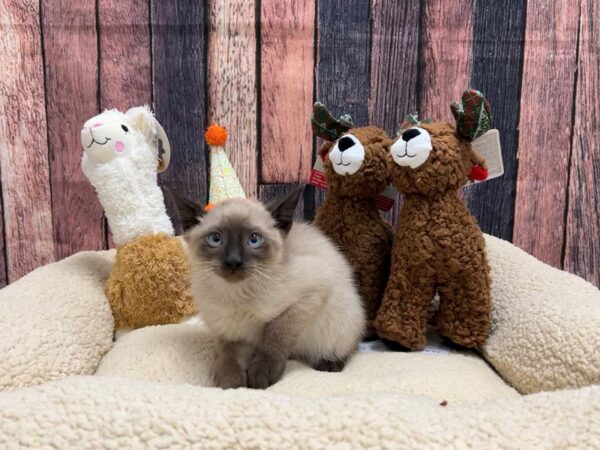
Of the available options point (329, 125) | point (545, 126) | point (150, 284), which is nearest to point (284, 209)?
point (329, 125)

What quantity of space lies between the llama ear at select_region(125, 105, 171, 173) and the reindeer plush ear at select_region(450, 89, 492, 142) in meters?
0.81

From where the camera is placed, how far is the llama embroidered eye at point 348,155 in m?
1.22

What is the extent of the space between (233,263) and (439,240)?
1.62 ft

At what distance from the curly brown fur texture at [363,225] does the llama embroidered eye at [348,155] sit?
1.2 inches

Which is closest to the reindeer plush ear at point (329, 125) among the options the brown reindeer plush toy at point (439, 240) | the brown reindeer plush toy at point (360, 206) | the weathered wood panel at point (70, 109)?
the brown reindeer plush toy at point (360, 206)

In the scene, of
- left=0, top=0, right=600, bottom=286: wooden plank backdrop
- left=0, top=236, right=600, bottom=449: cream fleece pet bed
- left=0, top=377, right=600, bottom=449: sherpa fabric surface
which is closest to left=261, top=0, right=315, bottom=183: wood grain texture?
left=0, top=0, right=600, bottom=286: wooden plank backdrop

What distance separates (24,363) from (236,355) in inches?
17.1

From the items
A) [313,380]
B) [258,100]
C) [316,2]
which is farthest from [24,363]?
[316,2]

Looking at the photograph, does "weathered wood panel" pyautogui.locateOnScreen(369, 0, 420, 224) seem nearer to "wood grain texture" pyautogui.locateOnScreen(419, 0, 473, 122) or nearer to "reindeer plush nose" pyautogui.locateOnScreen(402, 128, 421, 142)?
"wood grain texture" pyautogui.locateOnScreen(419, 0, 473, 122)

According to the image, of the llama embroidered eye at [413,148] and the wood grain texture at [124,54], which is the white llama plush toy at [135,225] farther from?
the llama embroidered eye at [413,148]

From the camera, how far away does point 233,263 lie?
1022 millimetres

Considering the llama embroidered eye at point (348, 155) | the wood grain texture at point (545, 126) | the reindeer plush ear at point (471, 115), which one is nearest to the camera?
the reindeer plush ear at point (471, 115)

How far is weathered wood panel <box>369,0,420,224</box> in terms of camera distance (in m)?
1.53

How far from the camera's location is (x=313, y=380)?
1043 millimetres
